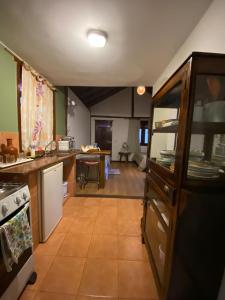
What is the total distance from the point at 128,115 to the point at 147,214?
21.4 ft

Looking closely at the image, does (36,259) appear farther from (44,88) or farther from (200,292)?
(44,88)

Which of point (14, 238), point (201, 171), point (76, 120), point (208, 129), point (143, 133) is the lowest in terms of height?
point (14, 238)

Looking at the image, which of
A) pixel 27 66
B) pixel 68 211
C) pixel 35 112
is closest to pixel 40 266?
pixel 68 211

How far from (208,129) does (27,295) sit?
1.83 metres

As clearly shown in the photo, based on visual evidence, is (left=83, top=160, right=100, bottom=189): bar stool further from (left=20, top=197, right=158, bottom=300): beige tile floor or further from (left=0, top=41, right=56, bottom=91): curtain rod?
(left=0, top=41, right=56, bottom=91): curtain rod

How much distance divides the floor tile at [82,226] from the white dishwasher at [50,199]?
0.25 m

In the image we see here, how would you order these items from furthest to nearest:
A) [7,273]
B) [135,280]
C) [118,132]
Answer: [118,132] → [135,280] → [7,273]

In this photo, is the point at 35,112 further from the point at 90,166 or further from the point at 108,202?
the point at 108,202

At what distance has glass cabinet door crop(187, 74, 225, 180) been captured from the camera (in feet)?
3.07

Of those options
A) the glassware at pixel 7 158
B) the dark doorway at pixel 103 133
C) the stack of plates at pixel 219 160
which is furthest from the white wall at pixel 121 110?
the stack of plates at pixel 219 160

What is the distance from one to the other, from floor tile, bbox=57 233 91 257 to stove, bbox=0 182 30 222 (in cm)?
85

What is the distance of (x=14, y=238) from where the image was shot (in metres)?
1.01

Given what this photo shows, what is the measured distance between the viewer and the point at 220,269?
3.35ft

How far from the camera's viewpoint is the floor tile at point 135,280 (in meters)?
1.26
